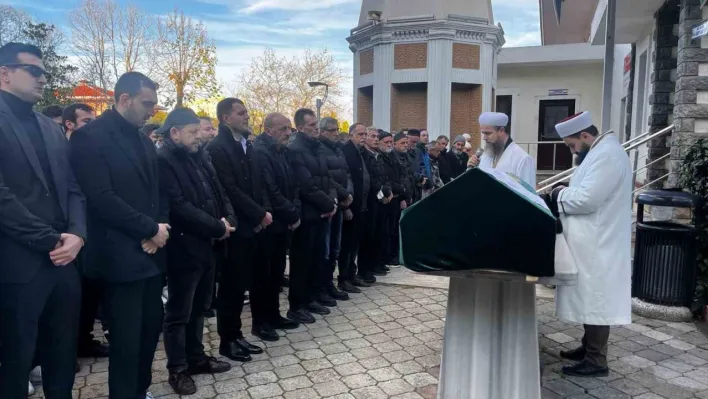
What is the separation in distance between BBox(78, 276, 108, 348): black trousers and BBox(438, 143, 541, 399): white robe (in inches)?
124

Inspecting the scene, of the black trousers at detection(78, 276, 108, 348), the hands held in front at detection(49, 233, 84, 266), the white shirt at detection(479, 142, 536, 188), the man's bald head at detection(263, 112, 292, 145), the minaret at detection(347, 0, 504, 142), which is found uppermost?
the minaret at detection(347, 0, 504, 142)

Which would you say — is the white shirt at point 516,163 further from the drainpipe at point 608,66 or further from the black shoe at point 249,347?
the drainpipe at point 608,66

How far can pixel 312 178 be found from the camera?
5543 millimetres

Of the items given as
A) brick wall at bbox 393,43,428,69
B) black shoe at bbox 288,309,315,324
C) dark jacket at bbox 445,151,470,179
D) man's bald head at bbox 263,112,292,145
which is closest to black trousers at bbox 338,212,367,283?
black shoe at bbox 288,309,315,324

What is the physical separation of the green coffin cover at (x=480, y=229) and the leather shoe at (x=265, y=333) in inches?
107

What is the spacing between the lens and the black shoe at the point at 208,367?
414cm

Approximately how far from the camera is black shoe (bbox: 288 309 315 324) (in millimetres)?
5397

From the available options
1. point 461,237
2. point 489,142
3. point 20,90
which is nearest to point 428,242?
point 461,237

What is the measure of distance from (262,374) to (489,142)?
302 cm

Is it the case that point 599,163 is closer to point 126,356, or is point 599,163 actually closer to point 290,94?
point 126,356

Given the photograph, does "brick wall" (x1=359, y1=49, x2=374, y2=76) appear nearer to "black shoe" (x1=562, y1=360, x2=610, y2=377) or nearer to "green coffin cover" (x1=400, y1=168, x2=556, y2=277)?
"black shoe" (x1=562, y1=360, x2=610, y2=377)

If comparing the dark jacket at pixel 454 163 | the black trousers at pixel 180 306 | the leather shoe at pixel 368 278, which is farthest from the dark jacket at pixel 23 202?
the dark jacket at pixel 454 163

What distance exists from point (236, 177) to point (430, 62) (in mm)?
16364

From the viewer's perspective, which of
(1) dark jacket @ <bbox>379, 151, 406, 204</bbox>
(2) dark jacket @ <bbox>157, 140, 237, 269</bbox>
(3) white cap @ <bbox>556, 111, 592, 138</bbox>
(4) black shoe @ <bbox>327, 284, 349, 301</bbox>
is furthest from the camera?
(1) dark jacket @ <bbox>379, 151, 406, 204</bbox>
